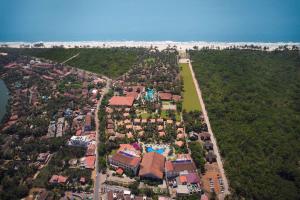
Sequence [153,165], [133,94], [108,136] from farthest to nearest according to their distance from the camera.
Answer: [133,94], [108,136], [153,165]

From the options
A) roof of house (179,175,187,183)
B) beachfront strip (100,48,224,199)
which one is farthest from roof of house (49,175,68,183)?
roof of house (179,175,187,183)

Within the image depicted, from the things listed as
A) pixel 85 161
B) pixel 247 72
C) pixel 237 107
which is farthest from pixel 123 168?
pixel 247 72

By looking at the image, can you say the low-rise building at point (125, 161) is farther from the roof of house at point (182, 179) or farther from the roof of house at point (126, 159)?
the roof of house at point (182, 179)

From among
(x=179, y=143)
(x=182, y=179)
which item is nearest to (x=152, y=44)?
(x=179, y=143)

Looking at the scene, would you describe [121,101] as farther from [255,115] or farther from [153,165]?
[255,115]

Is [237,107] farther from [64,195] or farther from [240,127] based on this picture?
[64,195]

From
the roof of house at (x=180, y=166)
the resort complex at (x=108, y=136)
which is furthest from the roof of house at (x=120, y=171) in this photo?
the roof of house at (x=180, y=166)
